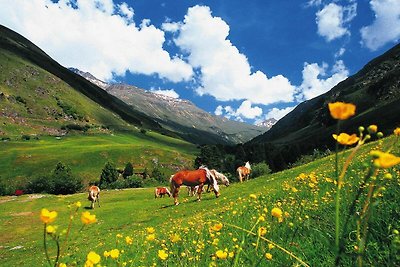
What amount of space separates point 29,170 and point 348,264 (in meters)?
139

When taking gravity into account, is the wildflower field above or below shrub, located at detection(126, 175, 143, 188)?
above

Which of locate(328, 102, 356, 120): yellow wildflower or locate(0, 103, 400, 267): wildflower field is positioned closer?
locate(328, 102, 356, 120): yellow wildflower

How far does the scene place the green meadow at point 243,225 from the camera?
333cm

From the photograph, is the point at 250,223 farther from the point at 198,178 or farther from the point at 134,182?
the point at 134,182

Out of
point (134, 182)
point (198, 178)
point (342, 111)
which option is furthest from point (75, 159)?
point (342, 111)

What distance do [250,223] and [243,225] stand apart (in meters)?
0.20

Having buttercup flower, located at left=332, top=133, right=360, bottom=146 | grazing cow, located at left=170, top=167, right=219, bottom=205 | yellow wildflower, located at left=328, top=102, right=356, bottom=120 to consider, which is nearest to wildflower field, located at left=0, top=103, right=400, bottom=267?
buttercup flower, located at left=332, top=133, right=360, bottom=146

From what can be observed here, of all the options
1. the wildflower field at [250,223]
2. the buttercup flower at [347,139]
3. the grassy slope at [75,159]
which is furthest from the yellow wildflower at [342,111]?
the grassy slope at [75,159]

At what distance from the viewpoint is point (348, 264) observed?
13.2ft

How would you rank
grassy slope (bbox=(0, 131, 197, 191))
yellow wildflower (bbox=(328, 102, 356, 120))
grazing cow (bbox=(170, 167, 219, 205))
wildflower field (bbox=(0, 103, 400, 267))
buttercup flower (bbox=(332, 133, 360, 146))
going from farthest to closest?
1. grassy slope (bbox=(0, 131, 197, 191))
2. grazing cow (bbox=(170, 167, 219, 205))
3. wildflower field (bbox=(0, 103, 400, 267))
4. buttercup flower (bbox=(332, 133, 360, 146))
5. yellow wildflower (bbox=(328, 102, 356, 120))

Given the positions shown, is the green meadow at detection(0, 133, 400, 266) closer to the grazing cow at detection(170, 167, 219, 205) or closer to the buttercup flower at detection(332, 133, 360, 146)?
the buttercup flower at detection(332, 133, 360, 146)

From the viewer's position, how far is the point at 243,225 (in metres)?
8.66

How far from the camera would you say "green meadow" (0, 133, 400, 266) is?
131 inches

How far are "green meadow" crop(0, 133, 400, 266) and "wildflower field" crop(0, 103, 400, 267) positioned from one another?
0.03 meters
